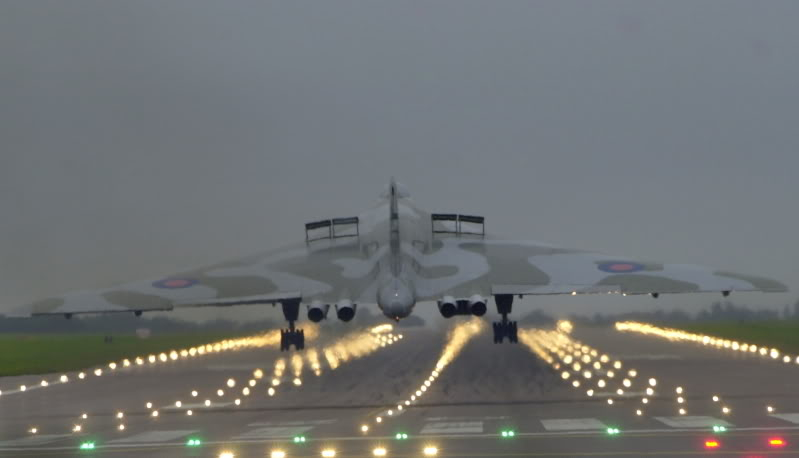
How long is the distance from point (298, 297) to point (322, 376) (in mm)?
6575

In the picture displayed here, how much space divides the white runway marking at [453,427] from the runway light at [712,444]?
4.92m

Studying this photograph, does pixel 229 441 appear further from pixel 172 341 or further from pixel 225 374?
pixel 172 341

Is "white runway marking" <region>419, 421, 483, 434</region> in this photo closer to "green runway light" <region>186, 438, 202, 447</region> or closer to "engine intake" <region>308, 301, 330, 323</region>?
"green runway light" <region>186, 438, 202, 447</region>

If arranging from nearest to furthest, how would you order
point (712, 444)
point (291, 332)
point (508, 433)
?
point (712, 444) → point (508, 433) → point (291, 332)

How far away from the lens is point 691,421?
24156mm

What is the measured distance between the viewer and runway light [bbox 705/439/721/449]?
64.5 feet

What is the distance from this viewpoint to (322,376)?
4269cm

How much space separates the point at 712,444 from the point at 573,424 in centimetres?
471

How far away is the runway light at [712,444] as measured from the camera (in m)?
19.7

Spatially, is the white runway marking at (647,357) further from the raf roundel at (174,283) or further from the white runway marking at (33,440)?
the white runway marking at (33,440)

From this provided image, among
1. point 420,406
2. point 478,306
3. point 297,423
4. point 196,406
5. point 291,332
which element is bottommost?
point 297,423

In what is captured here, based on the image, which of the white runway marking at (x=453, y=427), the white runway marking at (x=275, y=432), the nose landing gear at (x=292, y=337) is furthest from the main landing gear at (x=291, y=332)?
the white runway marking at (x=453, y=427)

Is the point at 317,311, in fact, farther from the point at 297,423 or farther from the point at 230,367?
the point at 230,367

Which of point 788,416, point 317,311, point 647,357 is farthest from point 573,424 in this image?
point 647,357
